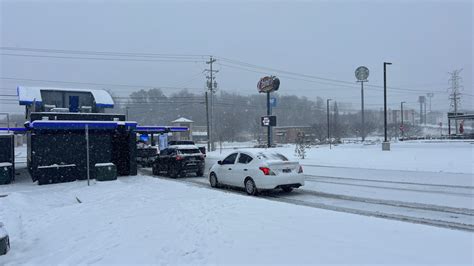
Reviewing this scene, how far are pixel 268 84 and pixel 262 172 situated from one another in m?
31.8

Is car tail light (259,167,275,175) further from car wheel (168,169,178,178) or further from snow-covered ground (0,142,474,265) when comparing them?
car wheel (168,169,178,178)

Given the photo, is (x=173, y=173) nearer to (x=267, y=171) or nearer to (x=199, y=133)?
(x=267, y=171)

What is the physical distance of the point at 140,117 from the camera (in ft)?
257

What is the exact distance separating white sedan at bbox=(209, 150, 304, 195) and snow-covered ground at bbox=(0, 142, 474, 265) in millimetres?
566

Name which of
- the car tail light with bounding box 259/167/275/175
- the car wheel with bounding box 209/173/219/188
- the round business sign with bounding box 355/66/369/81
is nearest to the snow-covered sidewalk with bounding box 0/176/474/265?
the car tail light with bounding box 259/167/275/175

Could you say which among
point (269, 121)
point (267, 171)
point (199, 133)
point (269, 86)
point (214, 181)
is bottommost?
point (214, 181)

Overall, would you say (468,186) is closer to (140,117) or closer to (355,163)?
(355,163)

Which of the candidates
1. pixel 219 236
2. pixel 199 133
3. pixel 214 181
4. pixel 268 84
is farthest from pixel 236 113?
pixel 219 236

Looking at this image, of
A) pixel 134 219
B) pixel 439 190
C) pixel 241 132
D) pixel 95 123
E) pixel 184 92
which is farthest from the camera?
pixel 241 132

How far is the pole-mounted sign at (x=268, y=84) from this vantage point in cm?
4412

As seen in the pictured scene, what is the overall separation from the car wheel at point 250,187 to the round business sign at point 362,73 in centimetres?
6736

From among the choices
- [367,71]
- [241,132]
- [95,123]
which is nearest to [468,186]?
[95,123]

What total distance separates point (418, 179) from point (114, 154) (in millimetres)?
16086

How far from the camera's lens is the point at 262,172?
13547 mm
